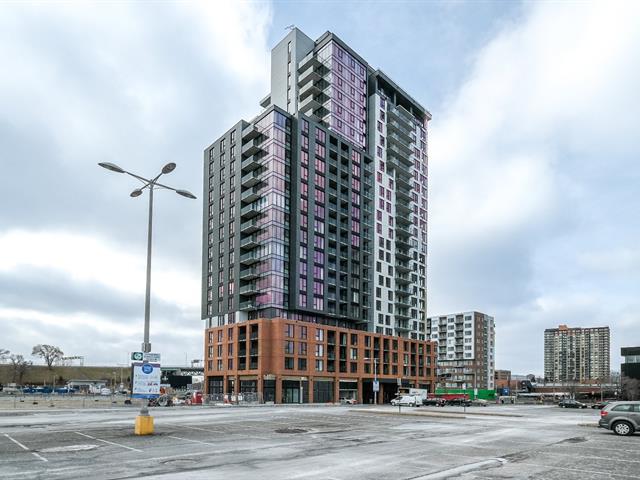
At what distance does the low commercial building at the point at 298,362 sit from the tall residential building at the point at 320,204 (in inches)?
96.9

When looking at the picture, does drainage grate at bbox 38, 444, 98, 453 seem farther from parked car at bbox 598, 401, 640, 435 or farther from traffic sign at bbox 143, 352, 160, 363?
parked car at bbox 598, 401, 640, 435

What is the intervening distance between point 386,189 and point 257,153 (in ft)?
103

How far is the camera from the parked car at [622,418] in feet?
→ 82.9

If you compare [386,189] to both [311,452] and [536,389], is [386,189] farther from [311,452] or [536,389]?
[536,389]

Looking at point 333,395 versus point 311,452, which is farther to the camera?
point 333,395

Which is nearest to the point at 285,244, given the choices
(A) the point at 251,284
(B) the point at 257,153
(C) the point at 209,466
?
(A) the point at 251,284

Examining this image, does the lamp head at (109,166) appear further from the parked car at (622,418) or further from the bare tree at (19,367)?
the bare tree at (19,367)

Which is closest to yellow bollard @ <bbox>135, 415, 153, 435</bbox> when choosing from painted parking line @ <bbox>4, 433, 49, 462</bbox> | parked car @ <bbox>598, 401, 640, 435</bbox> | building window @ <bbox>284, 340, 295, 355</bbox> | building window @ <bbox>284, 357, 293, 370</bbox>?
painted parking line @ <bbox>4, 433, 49, 462</bbox>

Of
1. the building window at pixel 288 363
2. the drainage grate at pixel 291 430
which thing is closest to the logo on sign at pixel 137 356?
the drainage grate at pixel 291 430

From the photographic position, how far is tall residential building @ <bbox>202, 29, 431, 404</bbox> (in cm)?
9012

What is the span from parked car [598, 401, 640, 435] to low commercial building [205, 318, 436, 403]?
188 ft

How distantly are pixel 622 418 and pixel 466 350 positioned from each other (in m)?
167

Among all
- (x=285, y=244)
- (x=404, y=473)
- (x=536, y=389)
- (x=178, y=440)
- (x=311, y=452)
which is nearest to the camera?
(x=404, y=473)

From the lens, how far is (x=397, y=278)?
369 ft
